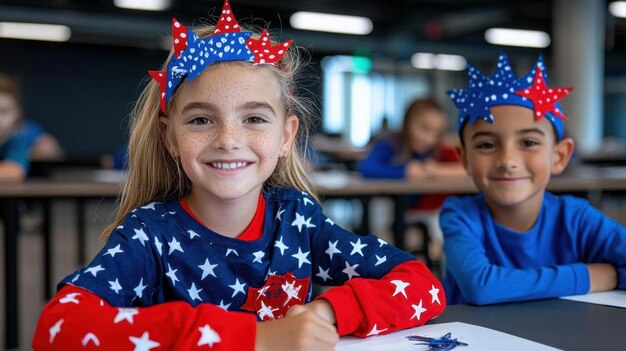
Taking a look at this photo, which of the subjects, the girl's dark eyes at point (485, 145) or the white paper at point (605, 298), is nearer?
the white paper at point (605, 298)

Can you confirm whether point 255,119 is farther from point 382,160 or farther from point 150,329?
point 382,160

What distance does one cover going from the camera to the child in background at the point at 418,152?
147 inches

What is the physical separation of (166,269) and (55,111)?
11.3m

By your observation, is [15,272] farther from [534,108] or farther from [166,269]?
[534,108]

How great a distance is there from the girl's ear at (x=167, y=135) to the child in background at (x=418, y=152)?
8.21 feet

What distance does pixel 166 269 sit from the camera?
111cm

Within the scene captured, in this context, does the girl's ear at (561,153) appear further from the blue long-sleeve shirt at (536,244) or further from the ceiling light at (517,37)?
the ceiling light at (517,37)

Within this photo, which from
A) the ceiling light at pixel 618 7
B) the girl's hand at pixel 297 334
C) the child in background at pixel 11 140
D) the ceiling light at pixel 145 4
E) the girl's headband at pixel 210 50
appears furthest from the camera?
the ceiling light at pixel 618 7

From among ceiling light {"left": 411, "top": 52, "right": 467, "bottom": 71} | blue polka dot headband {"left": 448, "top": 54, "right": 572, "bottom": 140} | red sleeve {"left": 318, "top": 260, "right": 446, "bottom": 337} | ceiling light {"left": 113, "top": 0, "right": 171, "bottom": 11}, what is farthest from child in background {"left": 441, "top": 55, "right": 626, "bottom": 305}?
ceiling light {"left": 411, "top": 52, "right": 467, "bottom": 71}

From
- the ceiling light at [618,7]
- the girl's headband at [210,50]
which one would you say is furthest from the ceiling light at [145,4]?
the girl's headband at [210,50]

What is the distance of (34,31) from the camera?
10164 millimetres

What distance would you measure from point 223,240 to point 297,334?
377 mm

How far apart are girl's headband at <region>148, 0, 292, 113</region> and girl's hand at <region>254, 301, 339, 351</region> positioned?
1.52 ft

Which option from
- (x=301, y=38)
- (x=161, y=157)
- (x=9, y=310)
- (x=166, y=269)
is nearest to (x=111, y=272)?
(x=166, y=269)
